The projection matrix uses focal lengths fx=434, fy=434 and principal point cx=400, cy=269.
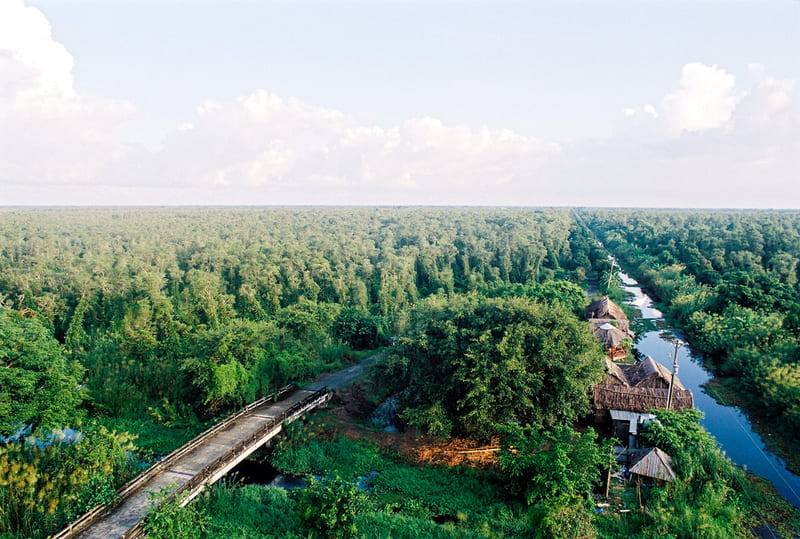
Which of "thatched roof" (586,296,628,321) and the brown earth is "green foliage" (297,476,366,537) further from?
"thatched roof" (586,296,628,321)

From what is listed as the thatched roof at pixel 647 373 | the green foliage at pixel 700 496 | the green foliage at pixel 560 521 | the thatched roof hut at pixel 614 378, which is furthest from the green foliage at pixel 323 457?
the thatched roof at pixel 647 373

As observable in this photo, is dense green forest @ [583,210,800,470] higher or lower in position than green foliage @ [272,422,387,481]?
higher

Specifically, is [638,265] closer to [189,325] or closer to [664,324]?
[664,324]

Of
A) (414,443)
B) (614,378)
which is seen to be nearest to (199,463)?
(414,443)

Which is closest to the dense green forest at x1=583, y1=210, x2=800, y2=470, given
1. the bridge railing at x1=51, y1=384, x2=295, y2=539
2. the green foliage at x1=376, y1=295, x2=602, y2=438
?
the green foliage at x1=376, y1=295, x2=602, y2=438

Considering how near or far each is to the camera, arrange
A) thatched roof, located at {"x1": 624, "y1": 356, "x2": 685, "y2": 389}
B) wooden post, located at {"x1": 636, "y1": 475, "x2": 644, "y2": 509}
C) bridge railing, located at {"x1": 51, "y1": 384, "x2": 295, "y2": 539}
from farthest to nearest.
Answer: thatched roof, located at {"x1": 624, "y1": 356, "x2": 685, "y2": 389} → wooden post, located at {"x1": 636, "y1": 475, "x2": 644, "y2": 509} → bridge railing, located at {"x1": 51, "y1": 384, "x2": 295, "y2": 539}

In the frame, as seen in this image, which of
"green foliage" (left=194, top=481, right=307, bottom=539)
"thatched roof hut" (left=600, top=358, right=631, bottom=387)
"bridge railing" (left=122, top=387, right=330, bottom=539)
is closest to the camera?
"bridge railing" (left=122, top=387, right=330, bottom=539)

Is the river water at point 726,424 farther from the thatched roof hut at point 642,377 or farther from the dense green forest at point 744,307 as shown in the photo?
the thatched roof hut at point 642,377
